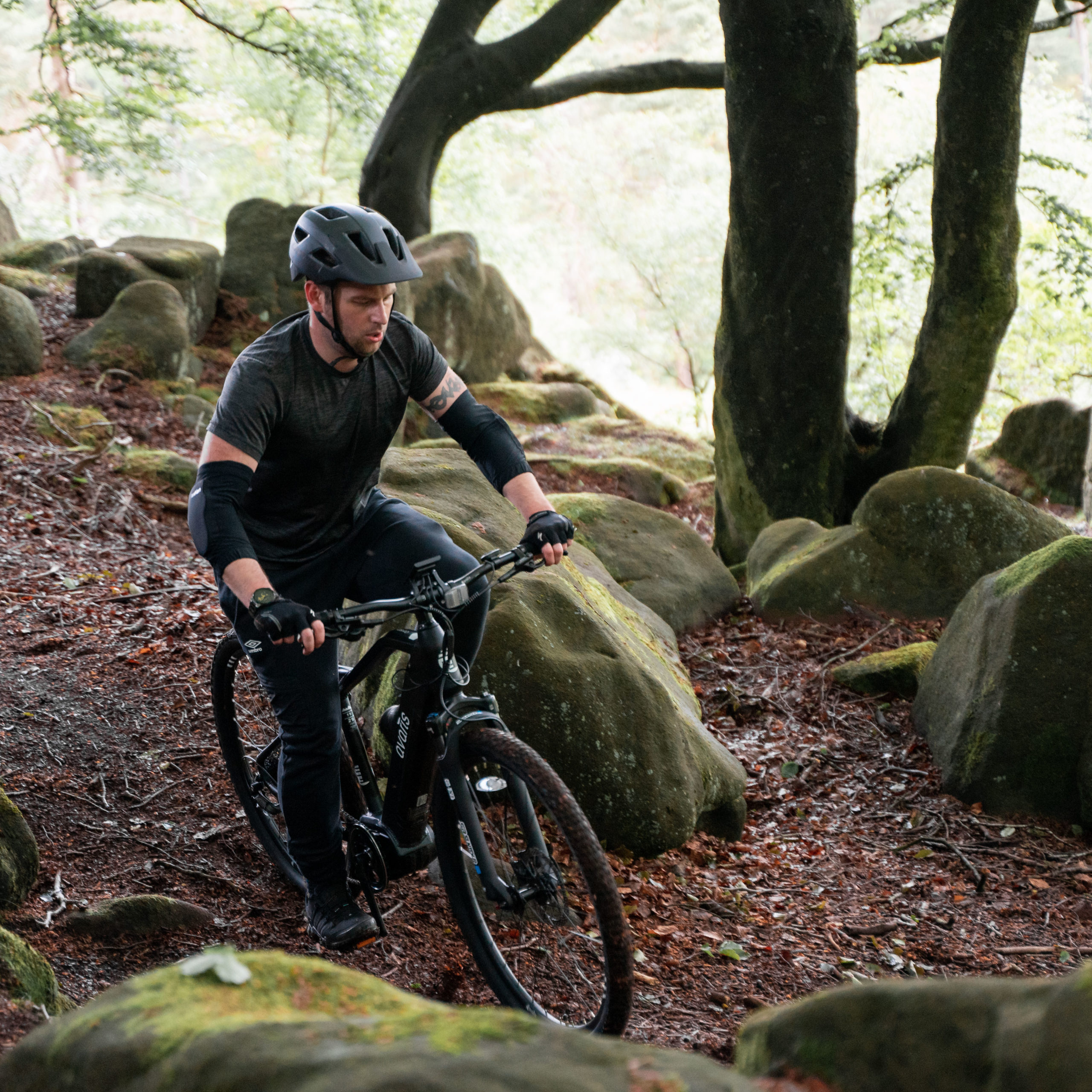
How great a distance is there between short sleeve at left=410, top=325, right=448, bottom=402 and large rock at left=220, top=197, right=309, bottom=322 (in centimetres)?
1109

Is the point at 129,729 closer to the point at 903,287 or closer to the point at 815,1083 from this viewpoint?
the point at 815,1083

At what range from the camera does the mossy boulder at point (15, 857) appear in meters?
3.58

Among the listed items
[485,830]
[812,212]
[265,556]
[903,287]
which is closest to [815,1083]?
[485,830]

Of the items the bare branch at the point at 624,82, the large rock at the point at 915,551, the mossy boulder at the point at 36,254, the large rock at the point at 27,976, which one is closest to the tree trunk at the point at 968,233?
the large rock at the point at 915,551

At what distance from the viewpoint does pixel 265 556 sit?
3553 mm

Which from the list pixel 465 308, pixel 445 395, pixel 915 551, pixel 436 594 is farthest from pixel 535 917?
pixel 465 308

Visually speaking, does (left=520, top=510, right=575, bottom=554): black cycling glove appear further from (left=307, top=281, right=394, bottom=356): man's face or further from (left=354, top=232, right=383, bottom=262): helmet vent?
(left=354, top=232, right=383, bottom=262): helmet vent

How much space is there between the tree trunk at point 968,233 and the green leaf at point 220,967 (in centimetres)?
817

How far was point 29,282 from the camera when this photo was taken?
539 inches

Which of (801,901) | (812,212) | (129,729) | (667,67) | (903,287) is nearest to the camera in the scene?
Result: (801,901)

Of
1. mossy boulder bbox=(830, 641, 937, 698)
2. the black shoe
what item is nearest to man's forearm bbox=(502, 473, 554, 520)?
the black shoe

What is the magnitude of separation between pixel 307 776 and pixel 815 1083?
213 cm

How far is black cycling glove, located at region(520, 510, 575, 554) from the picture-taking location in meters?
3.29

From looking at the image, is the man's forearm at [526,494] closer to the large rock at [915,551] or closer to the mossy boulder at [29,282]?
the large rock at [915,551]
